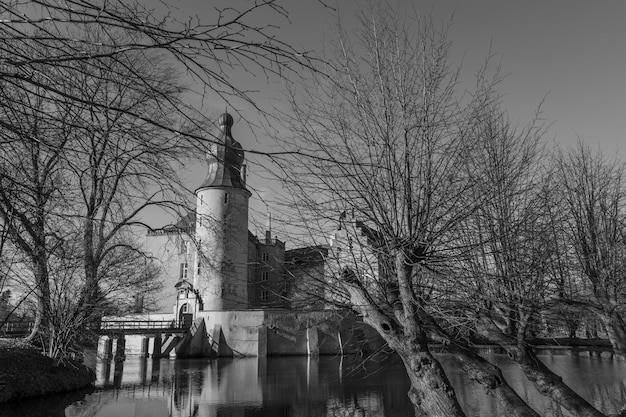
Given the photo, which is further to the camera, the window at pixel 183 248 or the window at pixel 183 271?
the window at pixel 183 271

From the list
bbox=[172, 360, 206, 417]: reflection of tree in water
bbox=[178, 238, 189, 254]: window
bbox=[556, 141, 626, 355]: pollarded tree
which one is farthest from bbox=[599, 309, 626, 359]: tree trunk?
bbox=[172, 360, 206, 417]: reflection of tree in water

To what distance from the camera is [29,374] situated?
1193 cm

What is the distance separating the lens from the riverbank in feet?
37.1

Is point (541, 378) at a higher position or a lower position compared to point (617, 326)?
lower

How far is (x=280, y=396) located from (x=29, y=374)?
22.7 ft

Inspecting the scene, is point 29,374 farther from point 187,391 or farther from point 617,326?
point 617,326

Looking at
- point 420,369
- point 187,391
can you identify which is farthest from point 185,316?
point 420,369

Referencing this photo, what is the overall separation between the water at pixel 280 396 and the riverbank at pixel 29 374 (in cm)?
31

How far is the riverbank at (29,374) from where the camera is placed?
37.1 ft

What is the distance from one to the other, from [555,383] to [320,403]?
7912 mm

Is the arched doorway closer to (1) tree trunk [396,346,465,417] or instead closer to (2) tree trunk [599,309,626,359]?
(2) tree trunk [599,309,626,359]

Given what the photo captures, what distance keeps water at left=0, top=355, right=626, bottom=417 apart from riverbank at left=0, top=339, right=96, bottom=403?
12.1 inches

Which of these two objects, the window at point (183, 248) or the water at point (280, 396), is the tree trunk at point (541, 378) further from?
the window at point (183, 248)

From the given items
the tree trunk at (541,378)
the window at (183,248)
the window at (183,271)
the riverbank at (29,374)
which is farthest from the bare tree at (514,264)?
the window at (183,271)
